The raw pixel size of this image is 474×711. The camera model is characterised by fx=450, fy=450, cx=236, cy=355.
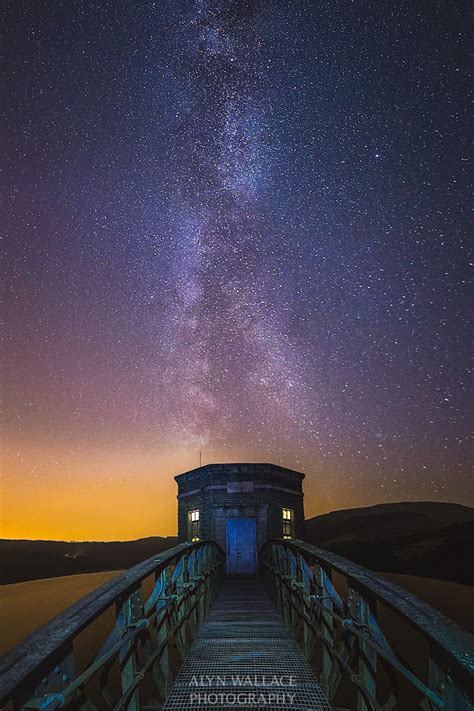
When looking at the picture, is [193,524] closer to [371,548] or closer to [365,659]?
[365,659]

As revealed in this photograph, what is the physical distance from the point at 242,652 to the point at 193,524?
17958mm

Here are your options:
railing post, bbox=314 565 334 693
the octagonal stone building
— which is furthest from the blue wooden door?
railing post, bbox=314 565 334 693

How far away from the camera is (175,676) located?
4.39 meters

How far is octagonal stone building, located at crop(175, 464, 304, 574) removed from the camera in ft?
66.5

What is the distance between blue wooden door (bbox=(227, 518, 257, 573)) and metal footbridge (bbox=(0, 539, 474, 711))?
42.8 ft

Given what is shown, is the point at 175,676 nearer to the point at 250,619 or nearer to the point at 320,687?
the point at 320,687

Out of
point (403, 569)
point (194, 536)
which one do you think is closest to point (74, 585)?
point (194, 536)

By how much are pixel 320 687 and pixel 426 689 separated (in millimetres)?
2354

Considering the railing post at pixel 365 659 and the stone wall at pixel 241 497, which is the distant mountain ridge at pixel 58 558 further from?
the railing post at pixel 365 659

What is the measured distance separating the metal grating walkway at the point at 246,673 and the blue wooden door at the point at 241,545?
1371cm

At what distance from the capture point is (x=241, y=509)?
20812mm

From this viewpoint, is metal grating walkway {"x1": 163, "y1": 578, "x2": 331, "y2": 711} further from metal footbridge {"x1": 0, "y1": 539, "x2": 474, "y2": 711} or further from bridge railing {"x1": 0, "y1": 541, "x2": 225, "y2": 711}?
bridge railing {"x1": 0, "y1": 541, "x2": 225, "y2": 711}

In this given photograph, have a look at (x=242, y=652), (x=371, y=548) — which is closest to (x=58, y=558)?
(x=371, y=548)

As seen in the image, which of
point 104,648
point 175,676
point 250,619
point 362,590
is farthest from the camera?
point 250,619
